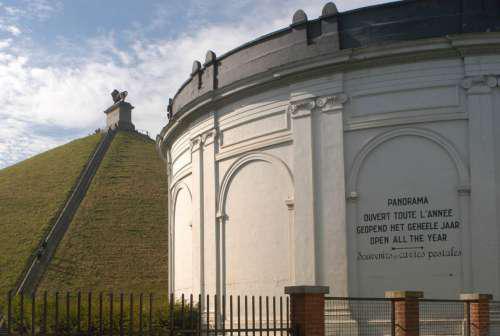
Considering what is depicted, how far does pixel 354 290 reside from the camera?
66.7ft

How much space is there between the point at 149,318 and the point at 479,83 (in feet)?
39.4

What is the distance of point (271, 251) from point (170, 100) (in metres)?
9.51

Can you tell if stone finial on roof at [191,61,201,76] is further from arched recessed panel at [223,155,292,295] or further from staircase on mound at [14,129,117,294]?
staircase on mound at [14,129,117,294]

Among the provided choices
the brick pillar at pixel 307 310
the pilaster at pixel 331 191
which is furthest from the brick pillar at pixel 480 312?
the brick pillar at pixel 307 310

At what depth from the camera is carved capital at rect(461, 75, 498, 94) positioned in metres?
19.8

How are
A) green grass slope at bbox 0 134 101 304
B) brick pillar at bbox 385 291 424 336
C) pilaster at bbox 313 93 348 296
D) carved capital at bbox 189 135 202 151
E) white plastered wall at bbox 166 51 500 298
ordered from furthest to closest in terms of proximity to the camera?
1. green grass slope at bbox 0 134 101 304
2. carved capital at bbox 189 135 202 151
3. pilaster at bbox 313 93 348 296
4. white plastered wall at bbox 166 51 500 298
5. brick pillar at bbox 385 291 424 336

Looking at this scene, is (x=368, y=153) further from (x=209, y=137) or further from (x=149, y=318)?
(x=149, y=318)

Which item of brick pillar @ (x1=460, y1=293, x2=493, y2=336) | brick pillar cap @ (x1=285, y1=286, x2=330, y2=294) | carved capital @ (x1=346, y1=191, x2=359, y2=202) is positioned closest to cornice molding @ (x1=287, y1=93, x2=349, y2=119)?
carved capital @ (x1=346, y1=191, x2=359, y2=202)

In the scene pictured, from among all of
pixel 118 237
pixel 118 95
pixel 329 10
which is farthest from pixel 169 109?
A: pixel 118 95

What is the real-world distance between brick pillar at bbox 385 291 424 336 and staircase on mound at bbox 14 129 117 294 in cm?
2412

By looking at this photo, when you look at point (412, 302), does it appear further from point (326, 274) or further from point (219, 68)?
point (219, 68)

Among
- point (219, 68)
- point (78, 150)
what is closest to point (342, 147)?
point (219, 68)

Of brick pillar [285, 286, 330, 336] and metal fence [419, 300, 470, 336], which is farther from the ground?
brick pillar [285, 286, 330, 336]

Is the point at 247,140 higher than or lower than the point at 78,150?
lower
